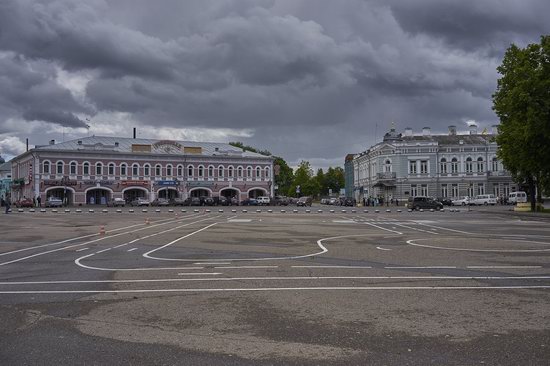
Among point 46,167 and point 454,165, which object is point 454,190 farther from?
point 46,167

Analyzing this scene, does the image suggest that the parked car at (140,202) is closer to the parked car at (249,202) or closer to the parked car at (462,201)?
the parked car at (249,202)

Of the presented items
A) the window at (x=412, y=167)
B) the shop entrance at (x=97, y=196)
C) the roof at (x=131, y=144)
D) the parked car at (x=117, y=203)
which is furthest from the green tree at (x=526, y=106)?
the shop entrance at (x=97, y=196)

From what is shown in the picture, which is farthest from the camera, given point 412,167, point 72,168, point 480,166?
point 480,166

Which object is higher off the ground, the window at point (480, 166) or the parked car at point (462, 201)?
the window at point (480, 166)

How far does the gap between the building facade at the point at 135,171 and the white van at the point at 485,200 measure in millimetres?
35997

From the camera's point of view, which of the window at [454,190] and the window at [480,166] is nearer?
the window at [480,166]

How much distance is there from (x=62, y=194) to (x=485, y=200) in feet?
217

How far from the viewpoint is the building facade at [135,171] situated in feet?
267

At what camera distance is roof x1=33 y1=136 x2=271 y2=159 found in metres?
84.0

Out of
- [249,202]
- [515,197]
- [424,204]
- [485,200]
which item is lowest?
[424,204]

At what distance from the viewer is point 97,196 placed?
281 feet

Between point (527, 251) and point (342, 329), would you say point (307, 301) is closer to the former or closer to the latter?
point (342, 329)

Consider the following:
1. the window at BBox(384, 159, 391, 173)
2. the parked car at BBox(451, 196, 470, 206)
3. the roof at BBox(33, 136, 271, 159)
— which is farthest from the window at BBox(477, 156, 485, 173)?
the roof at BBox(33, 136, 271, 159)

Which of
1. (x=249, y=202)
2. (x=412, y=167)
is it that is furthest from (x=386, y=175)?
(x=249, y=202)
